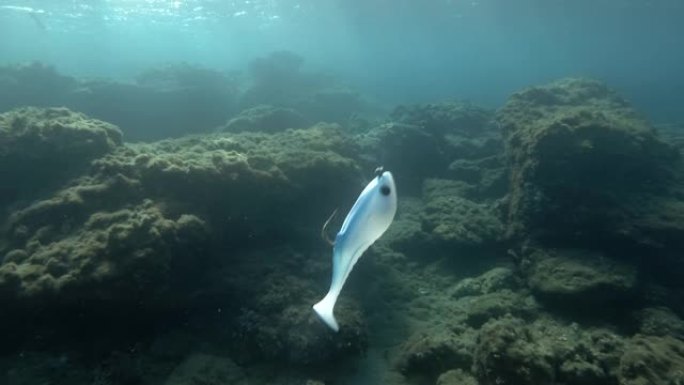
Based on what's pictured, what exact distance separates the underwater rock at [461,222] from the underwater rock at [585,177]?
1.57 ft

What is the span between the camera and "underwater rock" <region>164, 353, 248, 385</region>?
6000 mm

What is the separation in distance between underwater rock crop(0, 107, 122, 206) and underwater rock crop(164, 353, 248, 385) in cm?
404

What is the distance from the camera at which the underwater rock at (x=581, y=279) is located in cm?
762

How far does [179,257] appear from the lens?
6.88m

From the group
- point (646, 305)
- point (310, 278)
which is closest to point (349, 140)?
point (310, 278)

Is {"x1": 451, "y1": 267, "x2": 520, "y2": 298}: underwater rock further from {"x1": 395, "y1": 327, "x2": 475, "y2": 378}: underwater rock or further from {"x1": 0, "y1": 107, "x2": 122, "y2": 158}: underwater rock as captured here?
{"x1": 0, "y1": 107, "x2": 122, "y2": 158}: underwater rock

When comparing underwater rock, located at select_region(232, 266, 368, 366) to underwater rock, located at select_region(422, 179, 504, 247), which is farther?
underwater rock, located at select_region(422, 179, 504, 247)

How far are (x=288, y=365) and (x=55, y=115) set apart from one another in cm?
720

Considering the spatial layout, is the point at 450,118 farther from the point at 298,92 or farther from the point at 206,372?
the point at 206,372

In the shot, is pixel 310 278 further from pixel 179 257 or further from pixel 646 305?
pixel 646 305

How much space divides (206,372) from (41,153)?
5.17m

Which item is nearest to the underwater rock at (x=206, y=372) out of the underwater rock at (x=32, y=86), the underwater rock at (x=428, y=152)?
the underwater rock at (x=428, y=152)

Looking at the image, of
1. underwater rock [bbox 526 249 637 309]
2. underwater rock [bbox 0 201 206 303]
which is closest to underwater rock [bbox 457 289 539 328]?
underwater rock [bbox 526 249 637 309]

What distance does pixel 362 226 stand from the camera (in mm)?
2027
